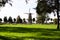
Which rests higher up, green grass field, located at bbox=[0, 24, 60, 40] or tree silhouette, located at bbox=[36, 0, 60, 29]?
tree silhouette, located at bbox=[36, 0, 60, 29]

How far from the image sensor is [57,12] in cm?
4316

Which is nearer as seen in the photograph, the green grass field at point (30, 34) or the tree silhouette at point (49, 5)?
the green grass field at point (30, 34)

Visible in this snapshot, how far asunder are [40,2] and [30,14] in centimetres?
8065

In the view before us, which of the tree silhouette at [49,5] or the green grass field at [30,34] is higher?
the tree silhouette at [49,5]

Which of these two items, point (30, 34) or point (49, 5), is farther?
point (49, 5)

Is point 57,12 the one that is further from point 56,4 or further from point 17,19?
point 17,19

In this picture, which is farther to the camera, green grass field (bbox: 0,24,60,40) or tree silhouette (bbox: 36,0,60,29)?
tree silhouette (bbox: 36,0,60,29)

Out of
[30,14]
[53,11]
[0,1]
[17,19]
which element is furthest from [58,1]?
[17,19]

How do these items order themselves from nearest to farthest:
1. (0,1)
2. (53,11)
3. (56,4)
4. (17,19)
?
(0,1) < (56,4) < (53,11) < (17,19)

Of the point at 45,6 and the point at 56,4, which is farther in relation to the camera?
the point at 45,6

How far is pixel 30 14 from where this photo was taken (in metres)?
125

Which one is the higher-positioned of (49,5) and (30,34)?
(49,5)

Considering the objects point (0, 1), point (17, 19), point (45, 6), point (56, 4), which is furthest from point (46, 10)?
point (17, 19)

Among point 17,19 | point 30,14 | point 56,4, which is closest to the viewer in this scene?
point 56,4
